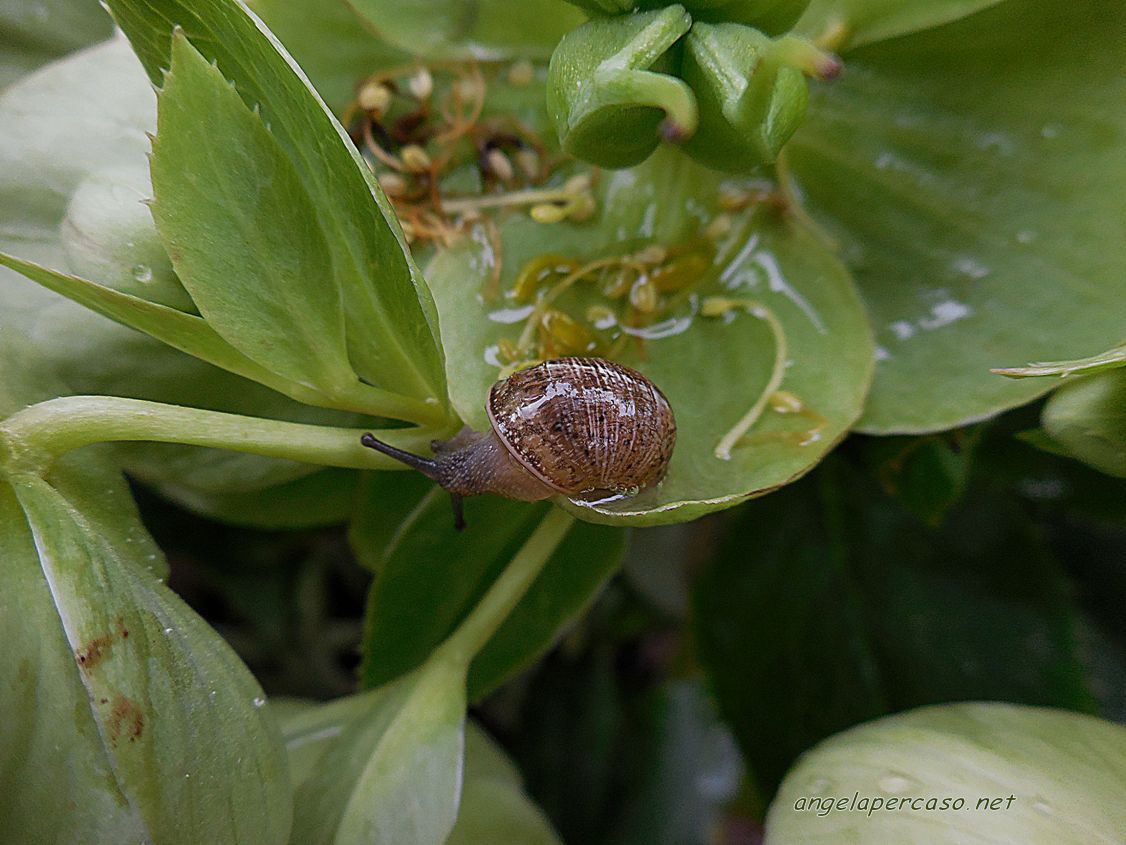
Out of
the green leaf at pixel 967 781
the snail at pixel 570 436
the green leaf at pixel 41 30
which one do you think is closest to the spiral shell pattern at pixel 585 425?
the snail at pixel 570 436

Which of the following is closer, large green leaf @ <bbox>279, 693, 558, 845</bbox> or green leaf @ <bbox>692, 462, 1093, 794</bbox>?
large green leaf @ <bbox>279, 693, 558, 845</bbox>

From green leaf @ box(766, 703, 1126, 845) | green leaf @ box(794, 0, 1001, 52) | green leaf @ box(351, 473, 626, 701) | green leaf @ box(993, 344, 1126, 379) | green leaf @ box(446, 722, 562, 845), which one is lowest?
green leaf @ box(446, 722, 562, 845)

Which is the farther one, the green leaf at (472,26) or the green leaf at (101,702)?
the green leaf at (472,26)

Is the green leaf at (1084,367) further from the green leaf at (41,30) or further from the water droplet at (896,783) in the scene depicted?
Answer: the green leaf at (41,30)

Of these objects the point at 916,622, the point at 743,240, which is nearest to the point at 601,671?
the point at 916,622

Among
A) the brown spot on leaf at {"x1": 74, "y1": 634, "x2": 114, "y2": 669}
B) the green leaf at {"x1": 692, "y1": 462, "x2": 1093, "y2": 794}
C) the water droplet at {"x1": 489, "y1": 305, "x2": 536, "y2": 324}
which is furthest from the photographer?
the green leaf at {"x1": 692, "y1": 462, "x2": 1093, "y2": 794}

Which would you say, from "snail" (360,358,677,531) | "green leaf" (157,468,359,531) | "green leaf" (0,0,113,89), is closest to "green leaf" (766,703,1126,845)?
"snail" (360,358,677,531)

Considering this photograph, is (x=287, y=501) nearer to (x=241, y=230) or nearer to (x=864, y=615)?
(x=241, y=230)

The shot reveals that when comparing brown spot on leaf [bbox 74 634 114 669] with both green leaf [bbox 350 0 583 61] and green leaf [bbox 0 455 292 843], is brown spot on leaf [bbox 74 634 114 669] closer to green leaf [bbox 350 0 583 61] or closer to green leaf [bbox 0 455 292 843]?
green leaf [bbox 0 455 292 843]
